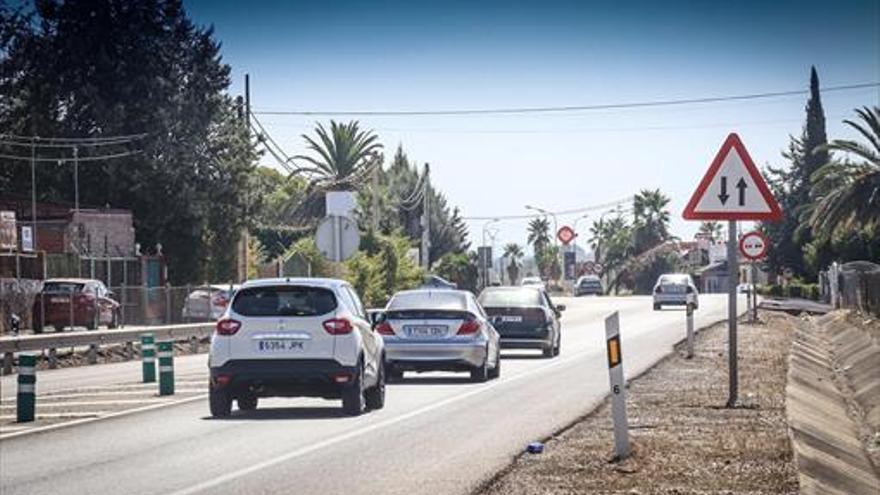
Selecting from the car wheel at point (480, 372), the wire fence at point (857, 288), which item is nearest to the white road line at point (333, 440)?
the car wheel at point (480, 372)

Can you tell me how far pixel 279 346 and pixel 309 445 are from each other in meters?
3.55

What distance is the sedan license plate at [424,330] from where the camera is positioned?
2511 cm

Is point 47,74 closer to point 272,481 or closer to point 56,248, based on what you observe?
point 56,248

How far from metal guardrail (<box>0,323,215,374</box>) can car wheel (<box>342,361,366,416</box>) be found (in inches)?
583

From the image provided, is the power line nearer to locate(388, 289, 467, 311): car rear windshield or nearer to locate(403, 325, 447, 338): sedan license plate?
locate(388, 289, 467, 311): car rear windshield

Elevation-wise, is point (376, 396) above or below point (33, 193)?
below

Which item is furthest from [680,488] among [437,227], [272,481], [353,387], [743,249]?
[437,227]

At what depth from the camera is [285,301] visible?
62.4ft

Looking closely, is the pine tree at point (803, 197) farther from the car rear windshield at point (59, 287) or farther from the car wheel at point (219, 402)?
the car wheel at point (219, 402)

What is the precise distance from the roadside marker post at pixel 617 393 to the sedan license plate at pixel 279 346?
19.9 feet

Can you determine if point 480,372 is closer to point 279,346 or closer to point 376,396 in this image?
point 376,396

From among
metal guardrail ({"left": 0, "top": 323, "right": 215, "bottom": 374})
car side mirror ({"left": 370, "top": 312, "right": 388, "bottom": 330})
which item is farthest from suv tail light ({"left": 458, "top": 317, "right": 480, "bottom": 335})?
metal guardrail ({"left": 0, "top": 323, "right": 215, "bottom": 374})

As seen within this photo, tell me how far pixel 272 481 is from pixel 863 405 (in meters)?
12.2

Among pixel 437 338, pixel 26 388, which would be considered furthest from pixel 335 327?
pixel 437 338
